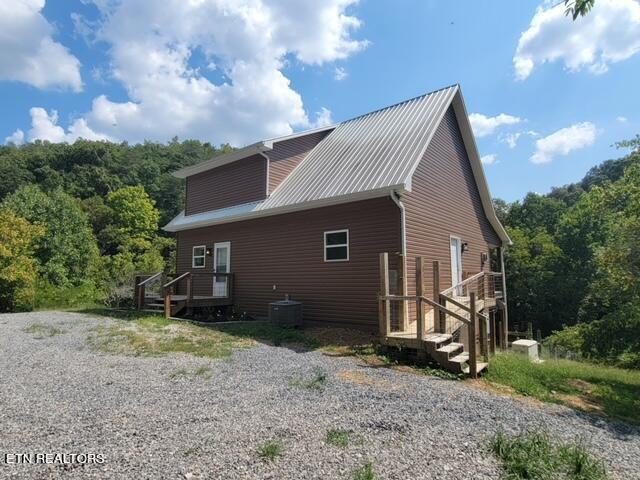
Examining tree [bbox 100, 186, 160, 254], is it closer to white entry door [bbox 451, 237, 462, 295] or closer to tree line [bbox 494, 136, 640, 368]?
white entry door [bbox 451, 237, 462, 295]

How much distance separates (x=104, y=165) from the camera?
43344mm

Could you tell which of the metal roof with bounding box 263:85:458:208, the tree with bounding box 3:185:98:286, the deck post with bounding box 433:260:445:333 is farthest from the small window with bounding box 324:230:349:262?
the tree with bounding box 3:185:98:286

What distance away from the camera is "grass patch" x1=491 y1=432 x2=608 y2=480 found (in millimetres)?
3186

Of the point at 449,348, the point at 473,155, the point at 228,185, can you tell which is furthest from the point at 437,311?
the point at 228,185

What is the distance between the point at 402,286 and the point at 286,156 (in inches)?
266

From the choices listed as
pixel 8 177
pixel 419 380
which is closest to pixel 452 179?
pixel 419 380

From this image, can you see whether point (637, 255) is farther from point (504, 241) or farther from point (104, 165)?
point (104, 165)

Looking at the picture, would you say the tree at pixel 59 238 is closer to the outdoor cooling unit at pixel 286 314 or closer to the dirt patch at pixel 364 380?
the outdoor cooling unit at pixel 286 314

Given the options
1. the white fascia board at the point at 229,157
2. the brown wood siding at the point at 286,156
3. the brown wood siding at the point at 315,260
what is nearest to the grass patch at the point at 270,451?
the brown wood siding at the point at 315,260

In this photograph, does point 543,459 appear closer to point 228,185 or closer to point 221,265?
point 221,265

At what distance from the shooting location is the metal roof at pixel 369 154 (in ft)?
33.1

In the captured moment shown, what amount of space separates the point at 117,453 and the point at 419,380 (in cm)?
421

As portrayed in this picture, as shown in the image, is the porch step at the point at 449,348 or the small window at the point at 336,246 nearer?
the porch step at the point at 449,348

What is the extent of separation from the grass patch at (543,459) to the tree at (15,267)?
1672 cm
